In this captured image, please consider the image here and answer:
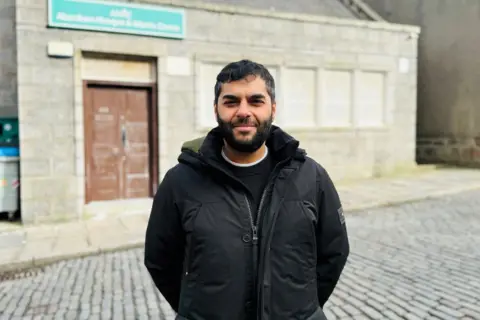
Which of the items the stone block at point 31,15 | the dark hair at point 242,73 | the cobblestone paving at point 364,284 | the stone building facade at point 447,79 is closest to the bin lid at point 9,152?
the stone block at point 31,15

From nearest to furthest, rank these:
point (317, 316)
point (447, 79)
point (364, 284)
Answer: point (317, 316) → point (364, 284) → point (447, 79)

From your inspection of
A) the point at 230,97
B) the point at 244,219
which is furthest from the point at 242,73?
the point at 244,219

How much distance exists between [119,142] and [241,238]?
832 centimetres

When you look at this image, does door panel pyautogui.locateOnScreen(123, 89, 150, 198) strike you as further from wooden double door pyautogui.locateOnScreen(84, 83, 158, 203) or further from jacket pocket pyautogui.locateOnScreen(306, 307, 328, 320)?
jacket pocket pyautogui.locateOnScreen(306, 307, 328, 320)

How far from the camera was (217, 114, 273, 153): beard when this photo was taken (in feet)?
6.54

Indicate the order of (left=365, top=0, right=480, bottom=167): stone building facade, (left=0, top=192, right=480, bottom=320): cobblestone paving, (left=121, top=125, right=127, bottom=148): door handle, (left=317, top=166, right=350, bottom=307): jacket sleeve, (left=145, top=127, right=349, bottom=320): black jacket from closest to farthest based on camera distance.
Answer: (left=145, top=127, right=349, bottom=320): black jacket → (left=317, top=166, right=350, bottom=307): jacket sleeve → (left=0, top=192, right=480, bottom=320): cobblestone paving → (left=121, top=125, right=127, bottom=148): door handle → (left=365, top=0, right=480, bottom=167): stone building facade

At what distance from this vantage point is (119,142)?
388 inches

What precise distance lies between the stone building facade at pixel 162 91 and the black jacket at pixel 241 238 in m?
7.39

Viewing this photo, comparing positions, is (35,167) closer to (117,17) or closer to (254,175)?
(117,17)

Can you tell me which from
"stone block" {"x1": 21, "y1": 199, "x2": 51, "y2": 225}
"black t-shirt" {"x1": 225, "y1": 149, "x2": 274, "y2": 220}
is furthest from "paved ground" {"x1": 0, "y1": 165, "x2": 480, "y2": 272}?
"black t-shirt" {"x1": 225, "y1": 149, "x2": 274, "y2": 220}

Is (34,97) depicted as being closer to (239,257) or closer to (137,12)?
(137,12)

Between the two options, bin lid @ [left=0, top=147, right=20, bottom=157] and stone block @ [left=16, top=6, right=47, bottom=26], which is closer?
stone block @ [left=16, top=6, right=47, bottom=26]

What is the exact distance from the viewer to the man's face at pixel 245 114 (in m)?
2.00

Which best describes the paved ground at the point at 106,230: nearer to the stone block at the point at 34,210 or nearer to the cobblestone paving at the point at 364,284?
the stone block at the point at 34,210
